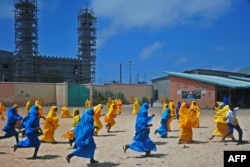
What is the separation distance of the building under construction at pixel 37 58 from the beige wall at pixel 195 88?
4255 centimetres

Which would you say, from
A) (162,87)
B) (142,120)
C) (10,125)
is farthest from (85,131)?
(162,87)

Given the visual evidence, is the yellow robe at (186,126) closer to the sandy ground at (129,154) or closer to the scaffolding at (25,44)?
the sandy ground at (129,154)

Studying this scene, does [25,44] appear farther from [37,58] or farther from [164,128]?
[164,128]

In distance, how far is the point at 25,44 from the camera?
248 ft

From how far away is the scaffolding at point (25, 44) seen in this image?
75688 millimetres

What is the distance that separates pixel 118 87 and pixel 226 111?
3985 cm

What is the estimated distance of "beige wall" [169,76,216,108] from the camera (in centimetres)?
3647

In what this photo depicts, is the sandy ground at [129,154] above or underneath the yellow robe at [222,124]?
underneath

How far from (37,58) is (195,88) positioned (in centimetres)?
4902

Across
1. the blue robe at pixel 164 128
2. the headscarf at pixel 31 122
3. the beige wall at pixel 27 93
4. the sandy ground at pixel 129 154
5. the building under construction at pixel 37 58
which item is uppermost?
the building under construction at pixel 37 58

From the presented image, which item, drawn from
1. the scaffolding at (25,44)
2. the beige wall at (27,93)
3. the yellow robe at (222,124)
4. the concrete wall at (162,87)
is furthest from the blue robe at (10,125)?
the scaffolding at (25,44)

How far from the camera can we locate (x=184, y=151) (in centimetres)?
1102

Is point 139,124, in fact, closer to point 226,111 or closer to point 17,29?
point 226,111

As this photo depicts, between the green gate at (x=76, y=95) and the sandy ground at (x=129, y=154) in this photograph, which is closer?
the sandy ground at (x=129, y=154)
